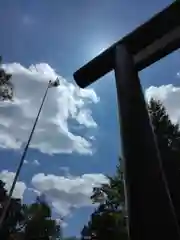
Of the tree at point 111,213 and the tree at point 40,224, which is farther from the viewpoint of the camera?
the tree at point 40,224

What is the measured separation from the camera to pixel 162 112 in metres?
31.4

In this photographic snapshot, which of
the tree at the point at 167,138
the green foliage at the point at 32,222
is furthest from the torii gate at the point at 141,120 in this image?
the green foliage at the point at 32,222

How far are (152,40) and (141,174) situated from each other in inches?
42.5

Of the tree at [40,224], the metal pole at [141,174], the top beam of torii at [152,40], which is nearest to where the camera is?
the metal pole at [141,174]

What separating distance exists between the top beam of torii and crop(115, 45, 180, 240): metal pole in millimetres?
318

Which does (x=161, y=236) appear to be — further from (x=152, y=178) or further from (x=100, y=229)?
(x=100, y=229)

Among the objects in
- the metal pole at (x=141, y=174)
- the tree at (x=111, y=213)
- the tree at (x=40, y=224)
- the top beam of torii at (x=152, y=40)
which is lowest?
the metal pole at (x=141, y=174)

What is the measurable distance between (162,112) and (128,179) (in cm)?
3058

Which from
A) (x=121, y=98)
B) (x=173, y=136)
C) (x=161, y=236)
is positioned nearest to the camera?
(x=161, y=236)

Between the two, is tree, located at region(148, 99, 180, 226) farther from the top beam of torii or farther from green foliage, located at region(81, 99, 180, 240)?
the top beam of torii

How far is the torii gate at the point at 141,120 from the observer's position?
143cm

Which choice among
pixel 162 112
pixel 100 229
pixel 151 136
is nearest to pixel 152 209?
pixel 151 136

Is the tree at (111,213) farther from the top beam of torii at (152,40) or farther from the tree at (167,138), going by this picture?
the top beam of torii at (152,40)

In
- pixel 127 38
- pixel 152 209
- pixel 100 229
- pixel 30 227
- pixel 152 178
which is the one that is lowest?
pixel 152 209
